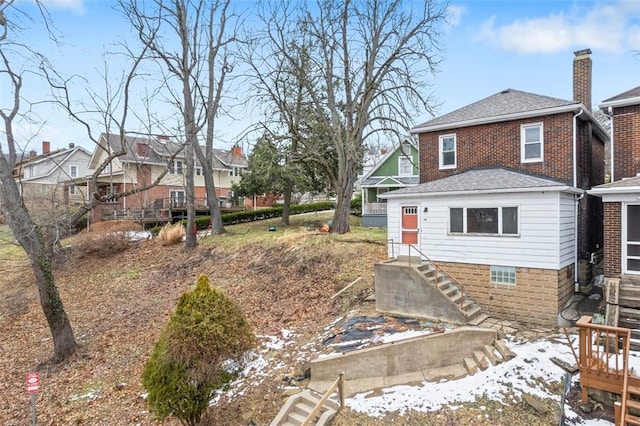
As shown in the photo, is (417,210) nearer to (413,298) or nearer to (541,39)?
(413,298)

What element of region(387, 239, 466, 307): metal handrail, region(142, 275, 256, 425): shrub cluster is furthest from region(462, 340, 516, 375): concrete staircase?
region(142, 275, 256, 425): shrub cluster

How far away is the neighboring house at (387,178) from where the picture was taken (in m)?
28.5

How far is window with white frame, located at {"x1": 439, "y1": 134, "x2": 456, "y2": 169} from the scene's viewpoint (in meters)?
14.9

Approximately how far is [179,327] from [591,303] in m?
11.9

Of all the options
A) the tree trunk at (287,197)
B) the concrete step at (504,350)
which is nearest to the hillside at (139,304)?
the concrete step at (504,350)

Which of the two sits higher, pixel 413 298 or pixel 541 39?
pixel 541 39

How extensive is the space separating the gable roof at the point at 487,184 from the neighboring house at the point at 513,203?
0.11 ft

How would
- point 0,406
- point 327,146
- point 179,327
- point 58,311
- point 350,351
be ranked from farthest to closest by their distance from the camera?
1. point 327,146
2. point 58,311
3. point 0,406
4. point 350,351
5. point 179,327

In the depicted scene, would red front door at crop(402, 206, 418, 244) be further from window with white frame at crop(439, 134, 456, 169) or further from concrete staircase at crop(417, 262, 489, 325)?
window with white frame at crop(439, 134, 456, 169)

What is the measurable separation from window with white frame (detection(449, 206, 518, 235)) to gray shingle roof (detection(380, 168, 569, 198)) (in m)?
0.68

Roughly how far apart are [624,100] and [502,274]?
694cm

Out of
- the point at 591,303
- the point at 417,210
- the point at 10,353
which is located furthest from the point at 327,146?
the point at 10,353

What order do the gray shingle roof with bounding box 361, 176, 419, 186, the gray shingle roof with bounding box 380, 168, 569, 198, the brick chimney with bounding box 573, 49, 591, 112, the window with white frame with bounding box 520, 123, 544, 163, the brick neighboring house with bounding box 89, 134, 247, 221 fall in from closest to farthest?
the gray shingle roof with bounding box 380, 168, 569, 198 < the window with white frame with bounding box 520, 123, 544, 163 < the brick chimney with bounding box 573, 49, 591, 112 < the gray shingle roof with bounding box 361, 176, 419, 186 < the brick neighboring house with bounding box 89, 134, 247, 221

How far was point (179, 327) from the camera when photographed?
26.4 ft
